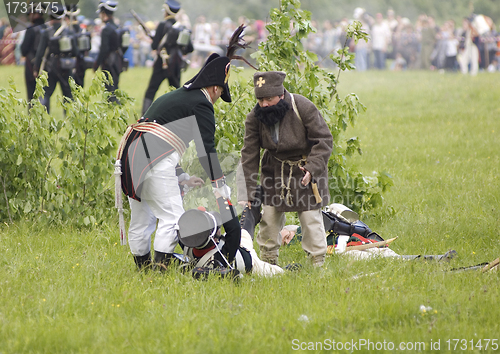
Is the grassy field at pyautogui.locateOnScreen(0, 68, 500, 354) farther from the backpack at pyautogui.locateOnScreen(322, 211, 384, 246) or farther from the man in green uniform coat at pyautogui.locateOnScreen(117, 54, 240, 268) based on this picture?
the man in green uniform coat at pyautogui.locateOnScreen(117, 54, 240, 268)

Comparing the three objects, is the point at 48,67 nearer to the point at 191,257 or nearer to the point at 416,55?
the point at 191,257

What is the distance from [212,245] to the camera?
4.50 metres

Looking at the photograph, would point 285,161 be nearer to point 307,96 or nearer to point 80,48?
point 307,96

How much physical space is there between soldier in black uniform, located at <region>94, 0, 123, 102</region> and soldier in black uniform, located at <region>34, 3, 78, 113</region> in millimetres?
722

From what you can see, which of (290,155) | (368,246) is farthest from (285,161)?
(368,246)

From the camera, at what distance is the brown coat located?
4586mm

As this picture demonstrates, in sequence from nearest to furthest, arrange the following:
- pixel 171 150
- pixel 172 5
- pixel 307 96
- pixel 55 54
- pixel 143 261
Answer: pixel 171 150, pixel 143 261, pixel 307 96, pixel 55 54, pixel 172 5

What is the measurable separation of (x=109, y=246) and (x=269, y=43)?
2663mm

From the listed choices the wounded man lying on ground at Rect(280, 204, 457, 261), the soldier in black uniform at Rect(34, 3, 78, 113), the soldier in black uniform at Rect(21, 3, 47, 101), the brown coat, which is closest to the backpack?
the wounded man lying on ground at Rect(280, 204, 457, 261)

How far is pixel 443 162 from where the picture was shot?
8906 millimetres

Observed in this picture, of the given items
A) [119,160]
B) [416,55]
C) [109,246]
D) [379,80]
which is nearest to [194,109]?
[119,160]

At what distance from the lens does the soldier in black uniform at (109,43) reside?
502 inches

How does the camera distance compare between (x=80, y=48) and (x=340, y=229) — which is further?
(x=80, y=48)

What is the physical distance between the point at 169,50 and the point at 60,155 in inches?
294
